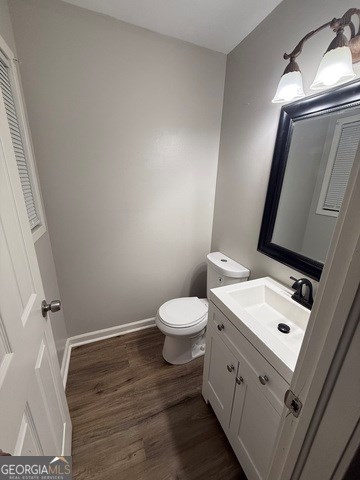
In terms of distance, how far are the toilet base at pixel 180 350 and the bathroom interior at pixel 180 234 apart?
18mm

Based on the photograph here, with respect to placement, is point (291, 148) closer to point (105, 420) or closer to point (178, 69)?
point (178, 69)

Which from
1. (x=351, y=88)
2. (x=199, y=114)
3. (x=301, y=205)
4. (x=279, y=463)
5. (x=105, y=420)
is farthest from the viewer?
(x=199, y=114)

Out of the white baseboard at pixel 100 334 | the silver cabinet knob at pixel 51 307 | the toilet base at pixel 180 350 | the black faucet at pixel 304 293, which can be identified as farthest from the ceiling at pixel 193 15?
the white baseboard at pixel 100 334

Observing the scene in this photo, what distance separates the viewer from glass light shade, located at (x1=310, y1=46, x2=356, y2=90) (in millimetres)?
793

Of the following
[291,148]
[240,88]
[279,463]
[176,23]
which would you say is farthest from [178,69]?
[279,463]

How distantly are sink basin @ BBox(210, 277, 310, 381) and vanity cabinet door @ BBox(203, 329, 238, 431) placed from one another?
235 mm

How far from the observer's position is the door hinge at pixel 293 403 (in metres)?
0.48

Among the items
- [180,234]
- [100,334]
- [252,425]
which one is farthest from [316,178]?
[100,334]

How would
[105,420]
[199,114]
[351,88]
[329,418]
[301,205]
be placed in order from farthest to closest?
[199,114], [105,420], [301,205], [351,88], [329,418]

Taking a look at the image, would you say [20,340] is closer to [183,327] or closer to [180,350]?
[183,327]

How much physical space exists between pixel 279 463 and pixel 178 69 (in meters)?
2.14

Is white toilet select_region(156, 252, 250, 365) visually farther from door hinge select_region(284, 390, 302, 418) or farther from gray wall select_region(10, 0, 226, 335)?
door hinge select_region(284, 390, 302, 418)

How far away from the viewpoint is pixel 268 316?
115cm

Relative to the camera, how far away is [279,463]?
1.81 feet
